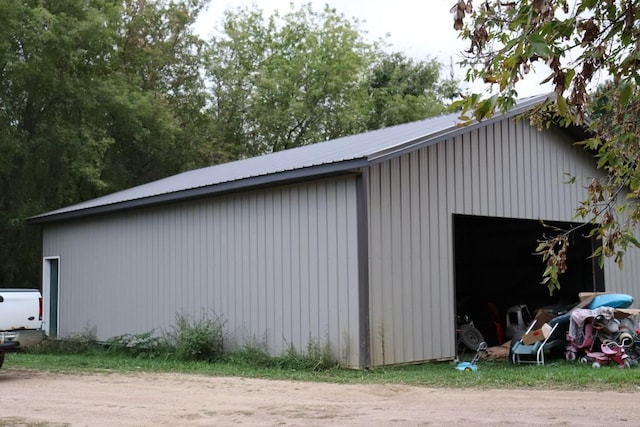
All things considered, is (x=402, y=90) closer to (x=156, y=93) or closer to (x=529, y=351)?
(x=156, y=93)

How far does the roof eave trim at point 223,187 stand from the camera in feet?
36.2

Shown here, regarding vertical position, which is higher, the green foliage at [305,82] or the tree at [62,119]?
the green foliage at [305,82]

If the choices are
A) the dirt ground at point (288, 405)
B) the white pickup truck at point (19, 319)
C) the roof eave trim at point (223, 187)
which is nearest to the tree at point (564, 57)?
the dirt ground at point (288, 405)

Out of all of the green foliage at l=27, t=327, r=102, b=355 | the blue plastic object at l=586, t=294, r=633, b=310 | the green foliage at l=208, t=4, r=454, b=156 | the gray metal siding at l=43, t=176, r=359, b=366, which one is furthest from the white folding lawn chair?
the green foliage at l=208, t=4, r=454, b=156

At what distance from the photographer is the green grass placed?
31.2 ft

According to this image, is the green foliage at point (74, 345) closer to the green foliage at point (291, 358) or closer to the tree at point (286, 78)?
the green foliage at point (291, 358)

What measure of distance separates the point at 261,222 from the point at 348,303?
7.68 ft

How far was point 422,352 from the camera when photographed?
467 inches

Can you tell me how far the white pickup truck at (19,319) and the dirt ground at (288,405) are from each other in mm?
784

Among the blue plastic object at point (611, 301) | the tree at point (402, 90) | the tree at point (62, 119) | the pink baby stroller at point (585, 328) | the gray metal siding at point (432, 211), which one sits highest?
the tree at point (402, 90)

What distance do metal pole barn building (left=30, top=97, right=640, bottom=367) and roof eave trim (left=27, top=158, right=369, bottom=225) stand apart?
0.10 ft

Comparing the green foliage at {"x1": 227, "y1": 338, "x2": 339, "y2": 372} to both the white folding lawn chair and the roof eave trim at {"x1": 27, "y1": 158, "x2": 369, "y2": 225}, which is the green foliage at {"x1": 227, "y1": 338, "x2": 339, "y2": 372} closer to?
the roof eave trim at {"x1": 27, "y1": 158, "x2": 369, "y2": 225}

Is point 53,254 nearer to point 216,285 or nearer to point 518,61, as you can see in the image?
point 216,285

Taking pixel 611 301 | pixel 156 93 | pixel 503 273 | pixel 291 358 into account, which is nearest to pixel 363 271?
pixel 291 358
